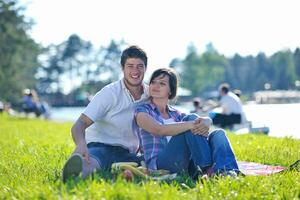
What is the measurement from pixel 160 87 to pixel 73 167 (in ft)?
4.03

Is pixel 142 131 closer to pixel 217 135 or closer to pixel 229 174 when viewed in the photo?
pixel 217 135

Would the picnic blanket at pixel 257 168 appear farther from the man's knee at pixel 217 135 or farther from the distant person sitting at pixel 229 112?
the distant person sitting at pixel 229 112

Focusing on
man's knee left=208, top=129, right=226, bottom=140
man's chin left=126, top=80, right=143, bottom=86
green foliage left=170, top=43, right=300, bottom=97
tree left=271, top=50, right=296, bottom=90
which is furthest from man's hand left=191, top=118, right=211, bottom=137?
tree left=271, top=50, right=296, bottom=90

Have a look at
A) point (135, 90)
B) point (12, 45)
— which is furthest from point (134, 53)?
point (12, 45)

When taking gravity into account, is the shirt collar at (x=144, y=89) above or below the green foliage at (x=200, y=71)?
below

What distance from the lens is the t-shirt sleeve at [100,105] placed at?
4613mm

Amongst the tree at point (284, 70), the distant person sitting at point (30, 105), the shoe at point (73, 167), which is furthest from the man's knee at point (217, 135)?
the tree at point (284, 70)

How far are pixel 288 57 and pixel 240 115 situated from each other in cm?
7700

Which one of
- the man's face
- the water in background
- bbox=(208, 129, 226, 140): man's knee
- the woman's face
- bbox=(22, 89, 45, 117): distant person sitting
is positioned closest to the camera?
bbox=(208, 129, 226, 140): man's knee

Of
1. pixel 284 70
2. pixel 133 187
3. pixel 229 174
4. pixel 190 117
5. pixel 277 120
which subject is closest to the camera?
pixel 133 187

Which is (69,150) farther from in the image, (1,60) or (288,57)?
(288,57)

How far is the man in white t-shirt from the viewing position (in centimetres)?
471

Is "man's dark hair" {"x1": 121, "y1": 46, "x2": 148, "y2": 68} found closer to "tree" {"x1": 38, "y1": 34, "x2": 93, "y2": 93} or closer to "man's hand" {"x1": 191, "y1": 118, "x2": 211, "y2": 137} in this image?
"man's hand" {"x1": 191, "y1": 118, "x2": 211, "y2": 137}

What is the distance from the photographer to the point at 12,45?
45.0m
